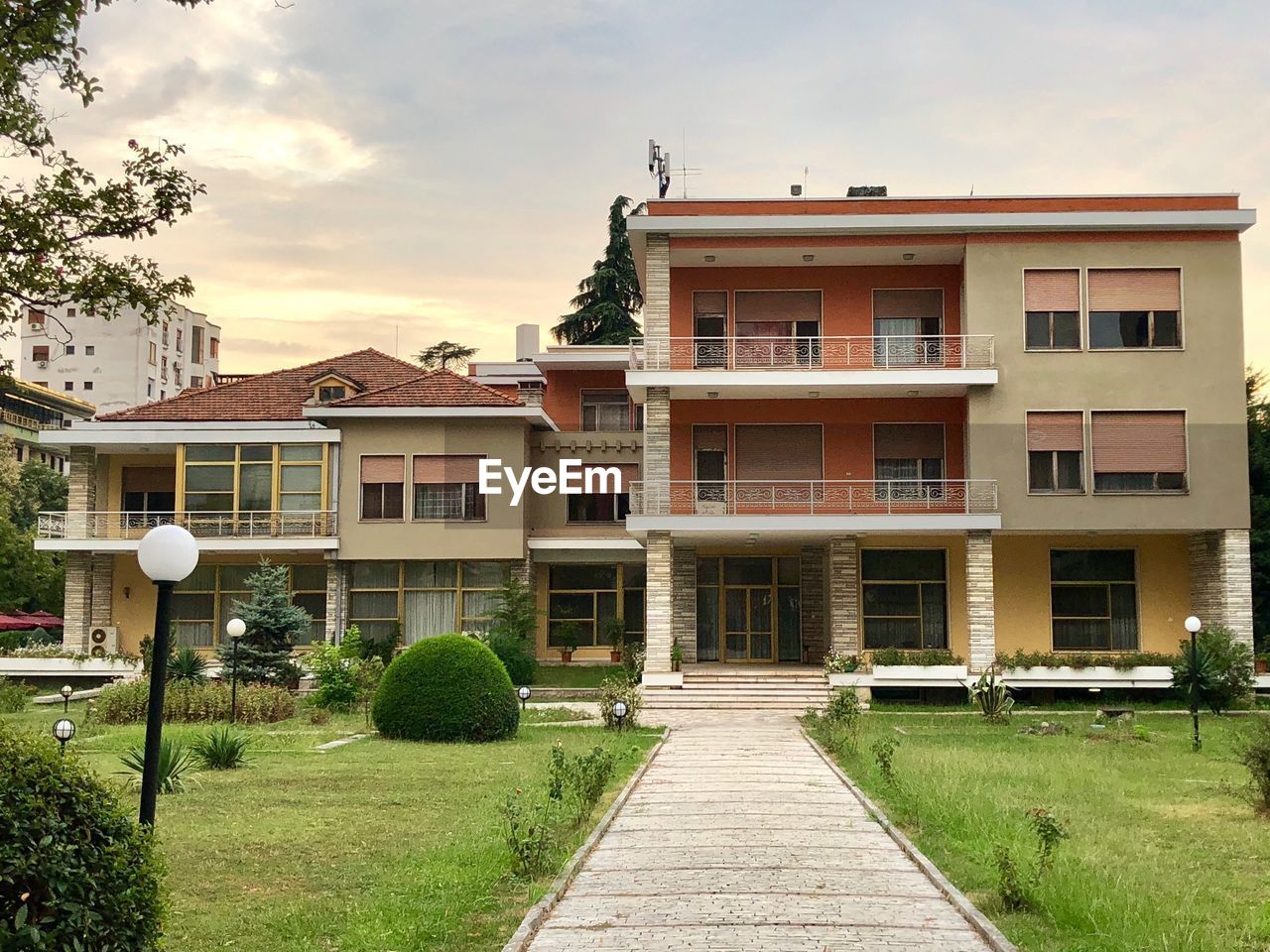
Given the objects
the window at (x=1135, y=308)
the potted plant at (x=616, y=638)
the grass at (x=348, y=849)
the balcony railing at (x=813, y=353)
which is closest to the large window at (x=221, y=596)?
the potted plant at (x=616, y=638)

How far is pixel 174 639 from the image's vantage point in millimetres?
31859

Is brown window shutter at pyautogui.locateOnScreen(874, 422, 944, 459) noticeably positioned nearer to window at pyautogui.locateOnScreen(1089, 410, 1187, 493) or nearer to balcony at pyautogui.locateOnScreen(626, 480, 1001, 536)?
balcony at pyautogui.locateOnScreen(626, 480, 1001, 536)

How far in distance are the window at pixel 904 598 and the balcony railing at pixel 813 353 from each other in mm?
4431

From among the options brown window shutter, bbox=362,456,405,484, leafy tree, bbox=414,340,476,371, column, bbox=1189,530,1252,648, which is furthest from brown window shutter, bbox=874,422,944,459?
leafy tree, bbox=414,340,476,371

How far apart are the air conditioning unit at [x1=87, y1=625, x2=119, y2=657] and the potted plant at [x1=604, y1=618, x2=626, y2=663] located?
12.9 meters

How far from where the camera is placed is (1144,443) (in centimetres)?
2717

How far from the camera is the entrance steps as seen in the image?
81.3ft

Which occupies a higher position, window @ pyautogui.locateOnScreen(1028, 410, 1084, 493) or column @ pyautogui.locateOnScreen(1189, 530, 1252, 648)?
window @ pyautogui.locateOnScreen(1028, 410, 1084, 493)

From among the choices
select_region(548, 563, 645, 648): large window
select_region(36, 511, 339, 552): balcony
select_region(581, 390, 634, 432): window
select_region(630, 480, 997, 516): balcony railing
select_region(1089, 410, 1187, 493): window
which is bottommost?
select_region(548, 563, 645, 648): large window

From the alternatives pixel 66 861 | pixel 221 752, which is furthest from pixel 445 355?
pixel 66 861

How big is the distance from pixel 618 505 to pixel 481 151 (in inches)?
630

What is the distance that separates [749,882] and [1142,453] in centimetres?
2115

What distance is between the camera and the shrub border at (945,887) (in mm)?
7258

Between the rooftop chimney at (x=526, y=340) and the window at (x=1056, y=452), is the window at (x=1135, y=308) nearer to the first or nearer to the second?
the window at (x=1056, y=452)
